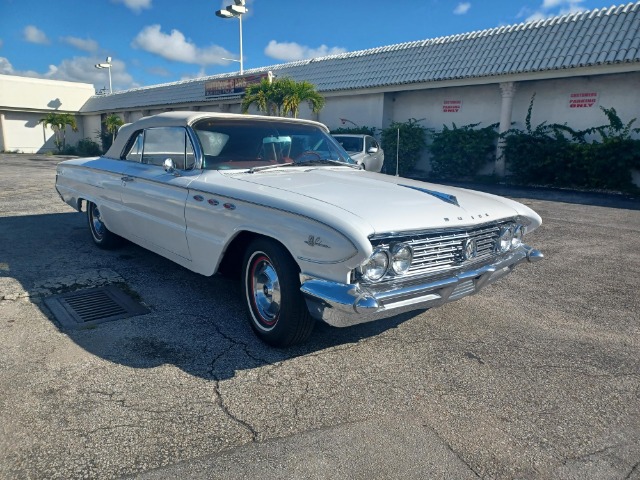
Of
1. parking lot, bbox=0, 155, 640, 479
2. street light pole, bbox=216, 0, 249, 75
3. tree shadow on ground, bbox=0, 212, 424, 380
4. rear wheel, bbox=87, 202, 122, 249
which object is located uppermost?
street light pole, bbox=216, 0, 249, 75

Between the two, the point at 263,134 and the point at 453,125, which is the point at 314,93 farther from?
the point at 263,134

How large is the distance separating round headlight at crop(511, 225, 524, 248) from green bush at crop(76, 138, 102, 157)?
36117mm

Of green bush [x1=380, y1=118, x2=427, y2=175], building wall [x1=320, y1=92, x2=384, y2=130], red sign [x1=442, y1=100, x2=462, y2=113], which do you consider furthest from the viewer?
building wall [x1=320, y1=92, x2=384, y2=130]

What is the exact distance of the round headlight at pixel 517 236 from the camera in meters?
3.92

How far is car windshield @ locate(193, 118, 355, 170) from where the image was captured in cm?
418

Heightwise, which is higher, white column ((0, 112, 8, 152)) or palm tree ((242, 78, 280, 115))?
palm tree ((242, 78, 280, 115))

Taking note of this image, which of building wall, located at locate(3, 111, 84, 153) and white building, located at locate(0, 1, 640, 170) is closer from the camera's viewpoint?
white building, located at locate(0, 1, 640, 170)

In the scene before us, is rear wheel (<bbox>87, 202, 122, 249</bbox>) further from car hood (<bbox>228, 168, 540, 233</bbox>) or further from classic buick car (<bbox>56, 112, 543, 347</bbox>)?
car hood (<bbox>228, 168, 540, 233</bbox>)

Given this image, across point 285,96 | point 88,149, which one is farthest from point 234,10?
point 88,149

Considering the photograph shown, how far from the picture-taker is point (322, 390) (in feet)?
9.57

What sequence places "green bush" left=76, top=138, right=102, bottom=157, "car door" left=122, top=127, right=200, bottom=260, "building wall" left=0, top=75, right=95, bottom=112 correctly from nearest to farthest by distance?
"car door" left=122, top=127, right=200, bottom=260
"green bush" left=76, top=138, right=102, bottom=157
"building wall" left=0, top=75, right=95, bottom=112

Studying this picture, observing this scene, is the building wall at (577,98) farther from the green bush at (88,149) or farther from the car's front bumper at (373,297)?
the green bush at (88,149)

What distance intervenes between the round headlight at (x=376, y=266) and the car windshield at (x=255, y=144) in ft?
5.41

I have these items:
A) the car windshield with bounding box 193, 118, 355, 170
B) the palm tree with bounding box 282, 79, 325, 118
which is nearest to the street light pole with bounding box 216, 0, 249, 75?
the palm tree with bounding box 282, 79, 325, 118
